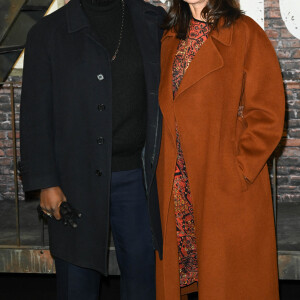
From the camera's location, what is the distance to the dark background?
11.3 ft

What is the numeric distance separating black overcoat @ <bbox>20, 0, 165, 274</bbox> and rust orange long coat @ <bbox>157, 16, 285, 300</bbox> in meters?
0.10

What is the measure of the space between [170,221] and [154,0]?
2.60m

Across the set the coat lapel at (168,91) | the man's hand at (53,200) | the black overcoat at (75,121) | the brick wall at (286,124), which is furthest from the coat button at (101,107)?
the brick wall at (286,124)

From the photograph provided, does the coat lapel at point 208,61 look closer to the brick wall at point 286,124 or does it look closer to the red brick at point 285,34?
the brick wall at point 286,124

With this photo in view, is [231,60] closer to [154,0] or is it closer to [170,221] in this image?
[170,221]

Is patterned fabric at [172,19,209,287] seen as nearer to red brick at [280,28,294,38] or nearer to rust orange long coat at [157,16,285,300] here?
rust orange long coat at [157,16,285,300]

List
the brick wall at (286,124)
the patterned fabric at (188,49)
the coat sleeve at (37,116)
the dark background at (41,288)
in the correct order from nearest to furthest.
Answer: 1. the coat sleeve at (37,116)
2. the patterned fabric at (188,49)
3. the dark background at (41,288)
4. the brick wall at (286,124)

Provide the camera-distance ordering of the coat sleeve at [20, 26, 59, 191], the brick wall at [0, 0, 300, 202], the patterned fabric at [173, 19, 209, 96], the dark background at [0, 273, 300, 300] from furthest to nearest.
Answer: the brick wall at [0, 0, 300, 202] → the dark background at [0, 273, 300, 300] → the patterned fabric at [173, 19, 209, 96] → the coat sleeve at [20, 26, 59, 191]

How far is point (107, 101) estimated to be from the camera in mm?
1967

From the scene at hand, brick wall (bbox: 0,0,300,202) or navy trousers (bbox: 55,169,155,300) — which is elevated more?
brick wall (bbox: 0,0,300,202)

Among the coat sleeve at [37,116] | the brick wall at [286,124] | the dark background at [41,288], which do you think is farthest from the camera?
the brick wall at [286,124]

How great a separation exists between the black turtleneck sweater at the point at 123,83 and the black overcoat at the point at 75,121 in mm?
31

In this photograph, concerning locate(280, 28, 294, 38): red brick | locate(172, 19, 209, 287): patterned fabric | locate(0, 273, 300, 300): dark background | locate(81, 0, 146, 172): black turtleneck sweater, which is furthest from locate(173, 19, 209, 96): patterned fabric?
locate(280, 28, 294, 38): red brick

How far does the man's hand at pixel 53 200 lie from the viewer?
2.00 metres
